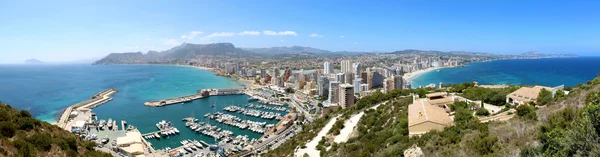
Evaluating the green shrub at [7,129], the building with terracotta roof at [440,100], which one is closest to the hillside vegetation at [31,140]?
the green shrub at [7,129]

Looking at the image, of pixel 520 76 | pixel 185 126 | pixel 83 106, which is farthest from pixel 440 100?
pixel 520 76

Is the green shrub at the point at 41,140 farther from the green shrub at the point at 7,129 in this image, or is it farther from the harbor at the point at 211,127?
the harbor at the point at 211,127

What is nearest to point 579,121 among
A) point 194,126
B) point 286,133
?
point 286,133

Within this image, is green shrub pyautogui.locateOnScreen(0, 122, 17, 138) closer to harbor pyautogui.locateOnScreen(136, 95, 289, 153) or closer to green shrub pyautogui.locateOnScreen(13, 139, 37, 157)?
green shrub pyautogui.locateOnScreen(13, 139, 37, 157)

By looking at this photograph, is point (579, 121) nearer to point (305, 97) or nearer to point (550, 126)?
point (550, 126)

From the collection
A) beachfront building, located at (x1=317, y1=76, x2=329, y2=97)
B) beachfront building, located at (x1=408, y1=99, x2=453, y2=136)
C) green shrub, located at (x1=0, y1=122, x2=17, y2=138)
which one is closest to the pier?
beachfront building, located at (x1=317, y1=76, x2=329, y2=97)

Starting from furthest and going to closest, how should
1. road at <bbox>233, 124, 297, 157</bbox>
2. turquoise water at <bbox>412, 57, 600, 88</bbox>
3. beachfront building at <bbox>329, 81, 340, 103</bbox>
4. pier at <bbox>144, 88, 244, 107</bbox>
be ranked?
turquoise water at <bbox>412, 57, 600, 88</bbox>, pier at <bbox>144, 88, 244, 107</bbox>, beachfront building at <bbox>329, 81, 340, 103</bbox>, road at <bbox>233, 124, 297, 157</bbox>

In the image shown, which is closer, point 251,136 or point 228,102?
point 251,136

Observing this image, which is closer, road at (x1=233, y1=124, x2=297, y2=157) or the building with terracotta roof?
the building with terracotta roof

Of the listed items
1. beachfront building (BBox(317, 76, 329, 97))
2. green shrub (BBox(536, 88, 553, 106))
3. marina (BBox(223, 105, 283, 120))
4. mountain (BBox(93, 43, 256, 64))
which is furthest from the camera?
mountain (BBox(93, 43, 256, 64))

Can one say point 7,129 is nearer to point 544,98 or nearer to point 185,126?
point 544,98
